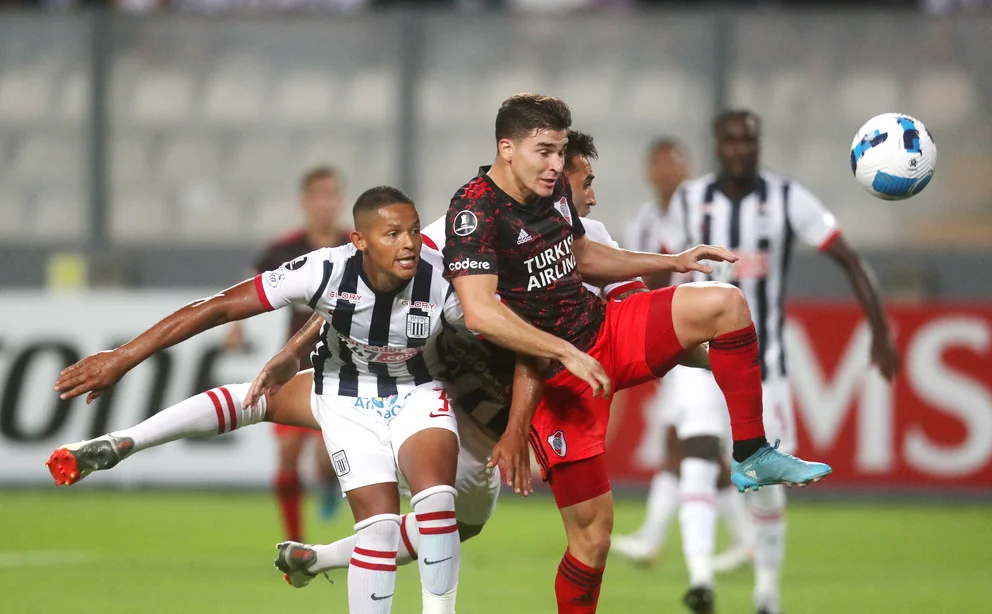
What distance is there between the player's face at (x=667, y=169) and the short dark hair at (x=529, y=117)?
168 inches

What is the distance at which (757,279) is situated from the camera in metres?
7.07

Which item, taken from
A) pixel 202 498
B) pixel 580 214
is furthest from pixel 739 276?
pixel 202 498

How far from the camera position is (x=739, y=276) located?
707 cm

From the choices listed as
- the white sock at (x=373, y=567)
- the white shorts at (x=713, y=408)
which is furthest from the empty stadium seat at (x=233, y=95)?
the white sock at (x=373, y=567)

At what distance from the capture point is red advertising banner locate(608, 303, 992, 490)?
10695 millimetres

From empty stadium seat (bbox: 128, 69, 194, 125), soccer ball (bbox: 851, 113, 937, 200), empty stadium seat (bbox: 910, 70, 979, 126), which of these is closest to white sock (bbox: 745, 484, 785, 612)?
soccer ball (bbox: 851, 113, 937, 200)

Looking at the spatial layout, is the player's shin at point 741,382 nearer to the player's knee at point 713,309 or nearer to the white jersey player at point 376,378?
the player's knee at point 713,309

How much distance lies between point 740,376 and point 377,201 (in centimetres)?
146

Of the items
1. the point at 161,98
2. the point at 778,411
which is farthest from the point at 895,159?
the point at 161,98

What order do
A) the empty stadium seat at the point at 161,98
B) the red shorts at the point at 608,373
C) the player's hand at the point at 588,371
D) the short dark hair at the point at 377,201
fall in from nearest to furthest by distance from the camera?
the player's hand at the point at 588,371 → the short dark hair at the point at 377,201 → the red shorts at the point at 608,373 → the empty stadium seat at the point at 161,98

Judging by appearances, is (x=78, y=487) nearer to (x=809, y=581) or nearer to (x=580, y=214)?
(x=809, y=581)

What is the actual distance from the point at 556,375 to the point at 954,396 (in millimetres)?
6220

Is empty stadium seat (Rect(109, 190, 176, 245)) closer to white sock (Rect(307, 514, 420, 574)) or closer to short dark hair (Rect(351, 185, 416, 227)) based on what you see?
white sock (Rect(307, 514, 420, 574))

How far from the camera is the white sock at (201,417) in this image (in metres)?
5.58
